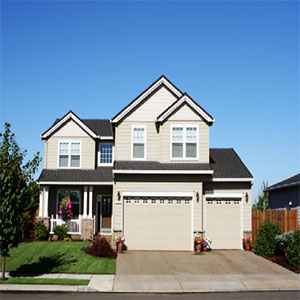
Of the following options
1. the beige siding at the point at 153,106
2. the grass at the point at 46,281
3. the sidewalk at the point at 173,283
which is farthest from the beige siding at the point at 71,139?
the grass at the point at 46,281

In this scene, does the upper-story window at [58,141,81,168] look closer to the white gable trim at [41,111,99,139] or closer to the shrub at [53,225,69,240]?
the white gable trim at [41,111,99,139]

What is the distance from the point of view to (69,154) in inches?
968

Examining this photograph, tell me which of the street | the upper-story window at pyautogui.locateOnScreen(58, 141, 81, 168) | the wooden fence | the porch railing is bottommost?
the street

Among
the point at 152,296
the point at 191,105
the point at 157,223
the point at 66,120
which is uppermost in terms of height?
the point at 191,105

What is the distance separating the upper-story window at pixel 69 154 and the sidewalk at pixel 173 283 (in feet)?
36.4

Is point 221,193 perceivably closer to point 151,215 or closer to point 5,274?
point 151,215

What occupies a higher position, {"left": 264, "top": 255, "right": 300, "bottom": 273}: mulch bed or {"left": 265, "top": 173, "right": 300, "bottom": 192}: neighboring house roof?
{"left": 265, "top": 173, "right": 300, "bottom": 192}: neighboring house roof

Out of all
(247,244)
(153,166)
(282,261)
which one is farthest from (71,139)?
(282,261)

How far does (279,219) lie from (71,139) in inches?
529

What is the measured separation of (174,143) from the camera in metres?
21.0

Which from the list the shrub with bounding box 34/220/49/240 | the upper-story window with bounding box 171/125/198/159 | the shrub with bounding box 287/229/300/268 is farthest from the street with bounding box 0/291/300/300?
the shrub with bounding box 34/220/49/240

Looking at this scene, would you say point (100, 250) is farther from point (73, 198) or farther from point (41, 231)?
point (73, 198)

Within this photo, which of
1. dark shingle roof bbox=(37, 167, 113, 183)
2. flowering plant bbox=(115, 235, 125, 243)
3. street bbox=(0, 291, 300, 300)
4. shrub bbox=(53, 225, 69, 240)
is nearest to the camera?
street bbox=(0, 291, 300, 300)

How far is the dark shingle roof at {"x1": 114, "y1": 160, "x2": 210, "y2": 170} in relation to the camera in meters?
20.3
